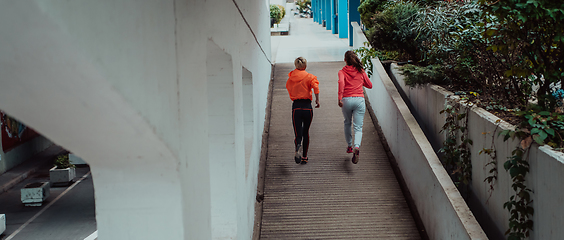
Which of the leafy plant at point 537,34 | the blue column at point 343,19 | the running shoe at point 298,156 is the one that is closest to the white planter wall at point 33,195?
the running shoe at point 298,156

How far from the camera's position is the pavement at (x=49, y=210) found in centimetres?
954

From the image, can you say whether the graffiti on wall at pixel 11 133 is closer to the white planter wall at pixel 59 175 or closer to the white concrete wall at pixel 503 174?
the white planter wall at pixel 59 175

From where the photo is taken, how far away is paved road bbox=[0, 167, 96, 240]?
31.1 feet

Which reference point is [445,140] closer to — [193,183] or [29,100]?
[193,183]

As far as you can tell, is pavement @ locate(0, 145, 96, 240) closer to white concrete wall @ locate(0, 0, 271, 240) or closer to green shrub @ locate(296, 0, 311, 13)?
white concrete wall @ locate(0, 0, 271, 240)

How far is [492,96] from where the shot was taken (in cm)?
507

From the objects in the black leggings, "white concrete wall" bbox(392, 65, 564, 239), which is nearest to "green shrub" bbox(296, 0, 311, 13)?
the black leggings

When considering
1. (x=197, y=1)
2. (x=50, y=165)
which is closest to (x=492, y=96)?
(x=197, y=1)

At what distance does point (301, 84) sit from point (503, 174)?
316 cm

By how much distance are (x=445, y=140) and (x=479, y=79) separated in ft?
2.77

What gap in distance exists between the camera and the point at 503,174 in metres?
4.20

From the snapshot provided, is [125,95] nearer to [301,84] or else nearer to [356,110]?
[301,84]

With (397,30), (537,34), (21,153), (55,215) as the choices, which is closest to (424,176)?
(537,34)

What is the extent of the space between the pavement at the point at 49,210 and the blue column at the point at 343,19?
13763 mm
